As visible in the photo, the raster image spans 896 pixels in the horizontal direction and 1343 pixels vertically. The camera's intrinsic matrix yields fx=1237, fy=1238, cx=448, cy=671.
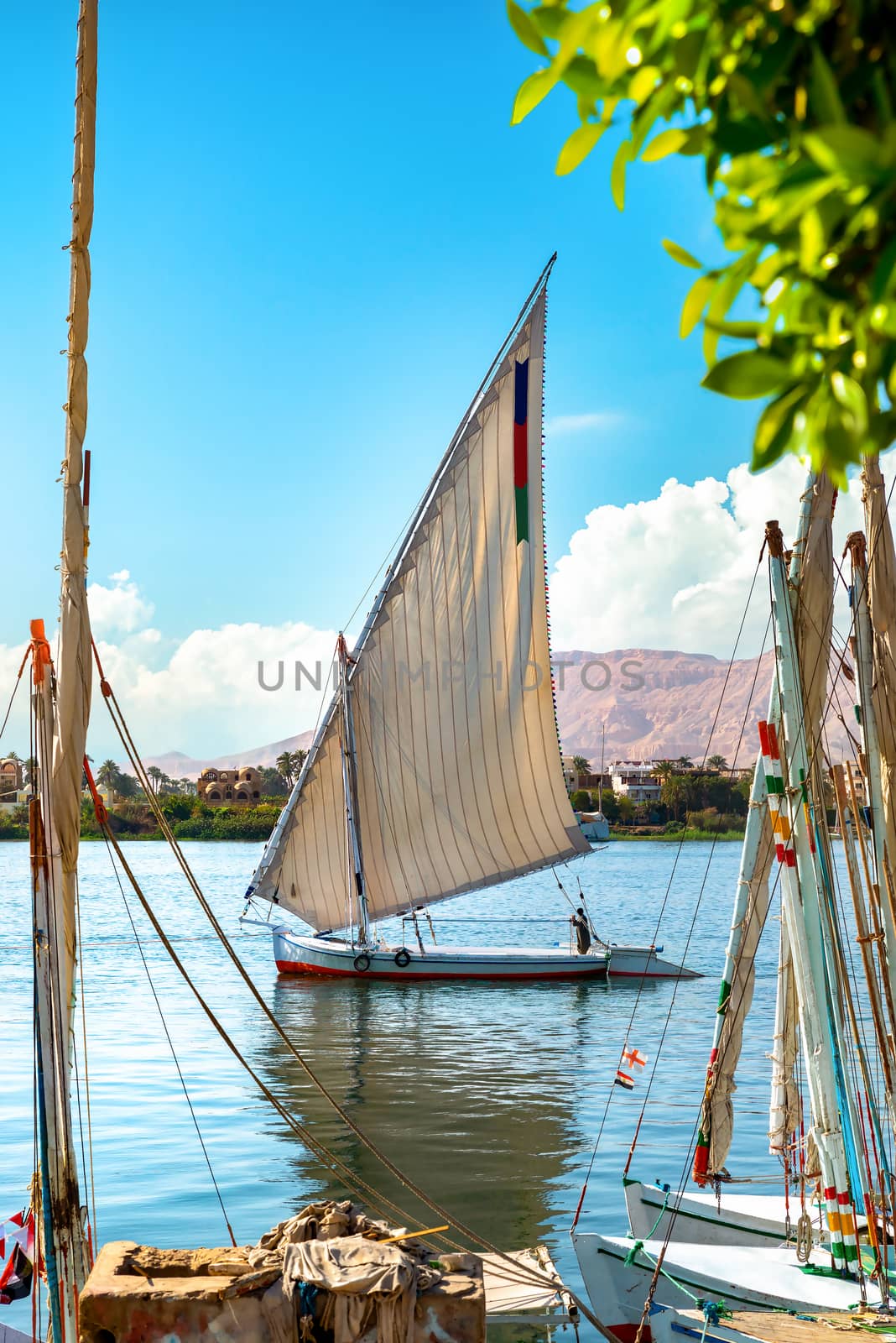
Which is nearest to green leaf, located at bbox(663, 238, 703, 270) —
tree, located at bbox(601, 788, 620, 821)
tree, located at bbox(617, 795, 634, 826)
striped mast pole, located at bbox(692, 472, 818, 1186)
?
striped mast pole, located at bbox(692, 472, 818, 1186)

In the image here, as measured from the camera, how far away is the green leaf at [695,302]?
6.77ft

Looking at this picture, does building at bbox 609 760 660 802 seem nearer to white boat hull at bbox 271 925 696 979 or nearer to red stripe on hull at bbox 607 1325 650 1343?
white boat hull at bbox 271 925 696 979

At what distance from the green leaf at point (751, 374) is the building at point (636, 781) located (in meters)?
146

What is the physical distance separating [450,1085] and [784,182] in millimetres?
21503

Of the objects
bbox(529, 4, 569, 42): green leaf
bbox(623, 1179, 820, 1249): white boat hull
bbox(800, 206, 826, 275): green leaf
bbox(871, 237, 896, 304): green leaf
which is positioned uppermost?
bbox(529, 4, 569, 42): green leaf

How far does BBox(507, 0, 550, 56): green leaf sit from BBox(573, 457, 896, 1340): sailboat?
7.99 m

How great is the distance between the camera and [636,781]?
172 meters

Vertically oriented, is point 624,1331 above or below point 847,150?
below

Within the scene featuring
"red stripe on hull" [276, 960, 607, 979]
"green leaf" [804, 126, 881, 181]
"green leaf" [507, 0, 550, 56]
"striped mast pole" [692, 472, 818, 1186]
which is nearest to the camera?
"green leaf" [804, 126, 881, 181]

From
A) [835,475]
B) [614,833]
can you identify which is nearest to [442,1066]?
[835,475]

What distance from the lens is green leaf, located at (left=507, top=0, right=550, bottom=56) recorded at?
225 cm

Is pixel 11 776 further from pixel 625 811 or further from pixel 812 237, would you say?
pixel 625 811

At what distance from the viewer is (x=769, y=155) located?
2146mm

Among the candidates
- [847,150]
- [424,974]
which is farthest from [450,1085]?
[847,150]
